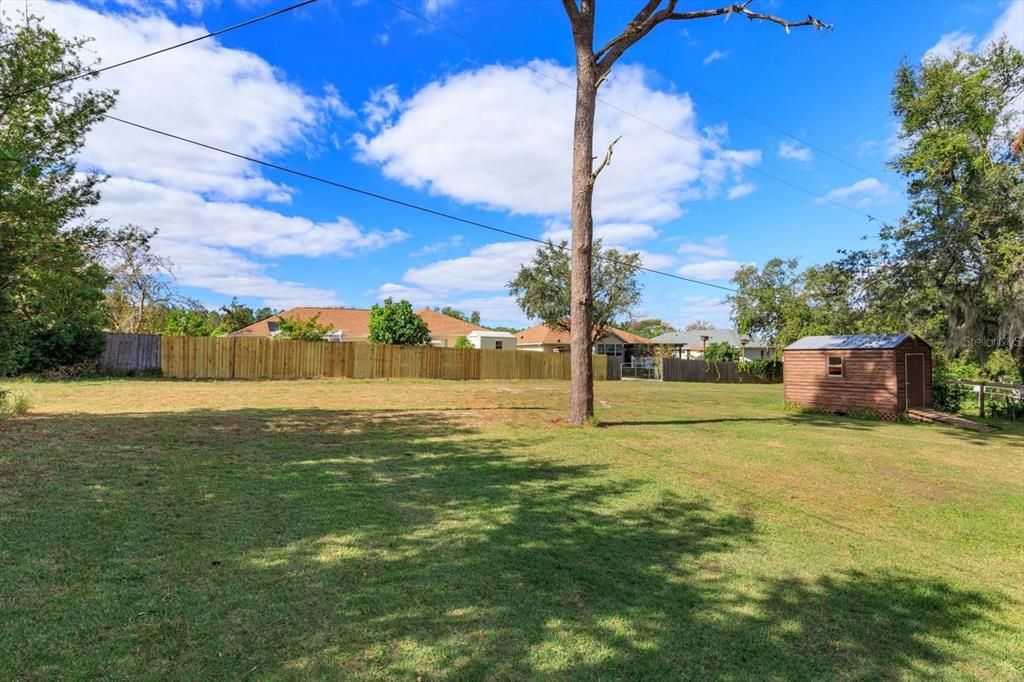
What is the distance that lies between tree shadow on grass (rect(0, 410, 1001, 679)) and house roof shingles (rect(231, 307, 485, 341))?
31.5 meters

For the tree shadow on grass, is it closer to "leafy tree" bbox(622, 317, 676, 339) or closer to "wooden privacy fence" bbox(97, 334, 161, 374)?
"wooden privacy fence" bbox(97, 334, 161, 374)

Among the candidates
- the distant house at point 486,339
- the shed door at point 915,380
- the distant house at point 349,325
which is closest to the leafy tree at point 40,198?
the shed door at point 915,380

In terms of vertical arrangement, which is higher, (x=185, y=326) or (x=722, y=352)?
(x=185, y=326)

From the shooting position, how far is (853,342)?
51.5ft

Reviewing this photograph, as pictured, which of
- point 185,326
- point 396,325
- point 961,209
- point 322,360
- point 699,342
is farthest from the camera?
point 699,342

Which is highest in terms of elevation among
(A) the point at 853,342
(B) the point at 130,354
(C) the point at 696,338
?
(C) the point at 696,338

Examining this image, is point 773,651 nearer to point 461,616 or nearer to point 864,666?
point 864,666

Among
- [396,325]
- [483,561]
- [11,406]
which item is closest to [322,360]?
[396,325]

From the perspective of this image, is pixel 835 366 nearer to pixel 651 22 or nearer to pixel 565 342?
pixel 651 22

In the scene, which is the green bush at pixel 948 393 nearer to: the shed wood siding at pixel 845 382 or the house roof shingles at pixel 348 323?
the shed wood siding at pixel 845 382

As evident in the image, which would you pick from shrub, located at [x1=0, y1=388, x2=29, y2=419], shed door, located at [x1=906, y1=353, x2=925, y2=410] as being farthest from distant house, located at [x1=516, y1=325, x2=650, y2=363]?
shrub, located at [x1=0, y1=388, x2=29, y2=419]

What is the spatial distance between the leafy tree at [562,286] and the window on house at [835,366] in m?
21.9

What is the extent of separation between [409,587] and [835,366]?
16766 millimetres

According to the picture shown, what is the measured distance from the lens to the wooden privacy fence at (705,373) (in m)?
35.5
